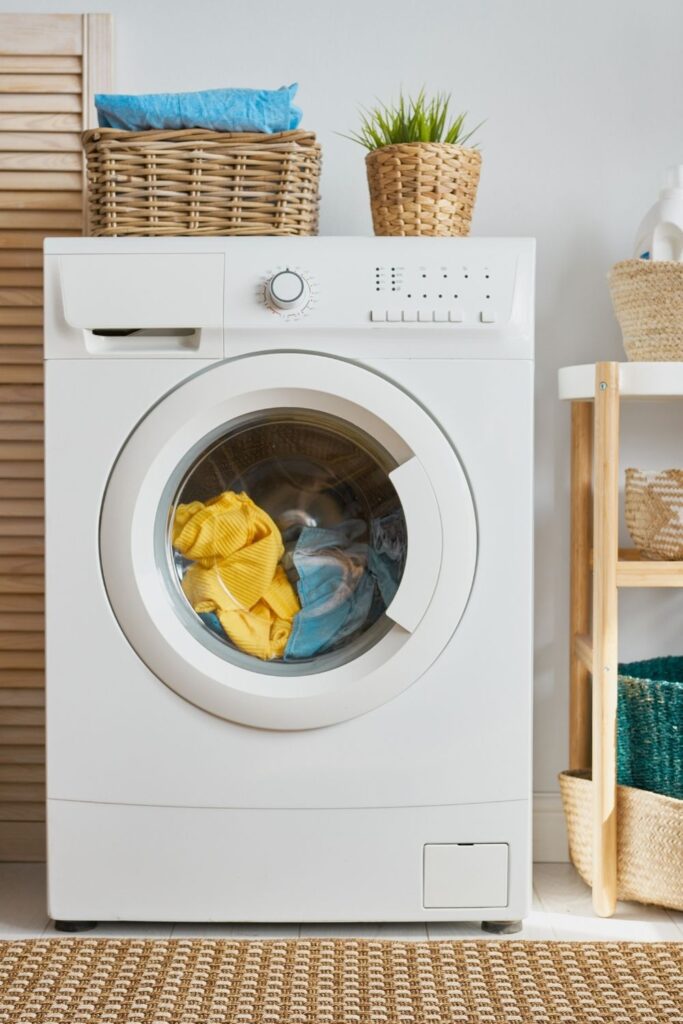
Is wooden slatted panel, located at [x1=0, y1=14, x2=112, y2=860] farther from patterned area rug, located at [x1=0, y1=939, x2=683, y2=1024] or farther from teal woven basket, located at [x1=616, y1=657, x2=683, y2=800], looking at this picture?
teal woven basket, located at [x1=616, y1=657, x2=683, y2=800]

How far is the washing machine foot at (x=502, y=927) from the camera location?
1589 mm

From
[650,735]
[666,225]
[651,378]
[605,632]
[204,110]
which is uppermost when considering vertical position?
[204,110]

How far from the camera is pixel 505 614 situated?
154 cm

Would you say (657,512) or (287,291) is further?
(657,512)

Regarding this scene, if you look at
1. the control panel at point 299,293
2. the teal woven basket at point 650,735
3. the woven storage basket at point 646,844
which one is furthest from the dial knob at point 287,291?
the woven storage basket at point 646,844

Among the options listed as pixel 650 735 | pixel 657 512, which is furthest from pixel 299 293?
pixel 650 735

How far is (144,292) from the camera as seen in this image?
4.92 feet

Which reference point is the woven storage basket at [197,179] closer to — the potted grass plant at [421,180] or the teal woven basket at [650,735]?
the potted grass plant at [421,180]

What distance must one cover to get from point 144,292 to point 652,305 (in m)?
0.76

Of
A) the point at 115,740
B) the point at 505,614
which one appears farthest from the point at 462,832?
the point at 115,740

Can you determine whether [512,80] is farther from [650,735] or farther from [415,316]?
[650,735]

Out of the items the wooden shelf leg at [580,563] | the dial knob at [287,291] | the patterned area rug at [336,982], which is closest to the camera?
the patterned area rug at [336,982]

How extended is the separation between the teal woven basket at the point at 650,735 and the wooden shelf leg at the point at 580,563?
171 millimetres

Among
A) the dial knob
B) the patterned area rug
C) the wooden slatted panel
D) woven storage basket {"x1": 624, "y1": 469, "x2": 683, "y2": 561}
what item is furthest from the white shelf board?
the wooden slatted panel
